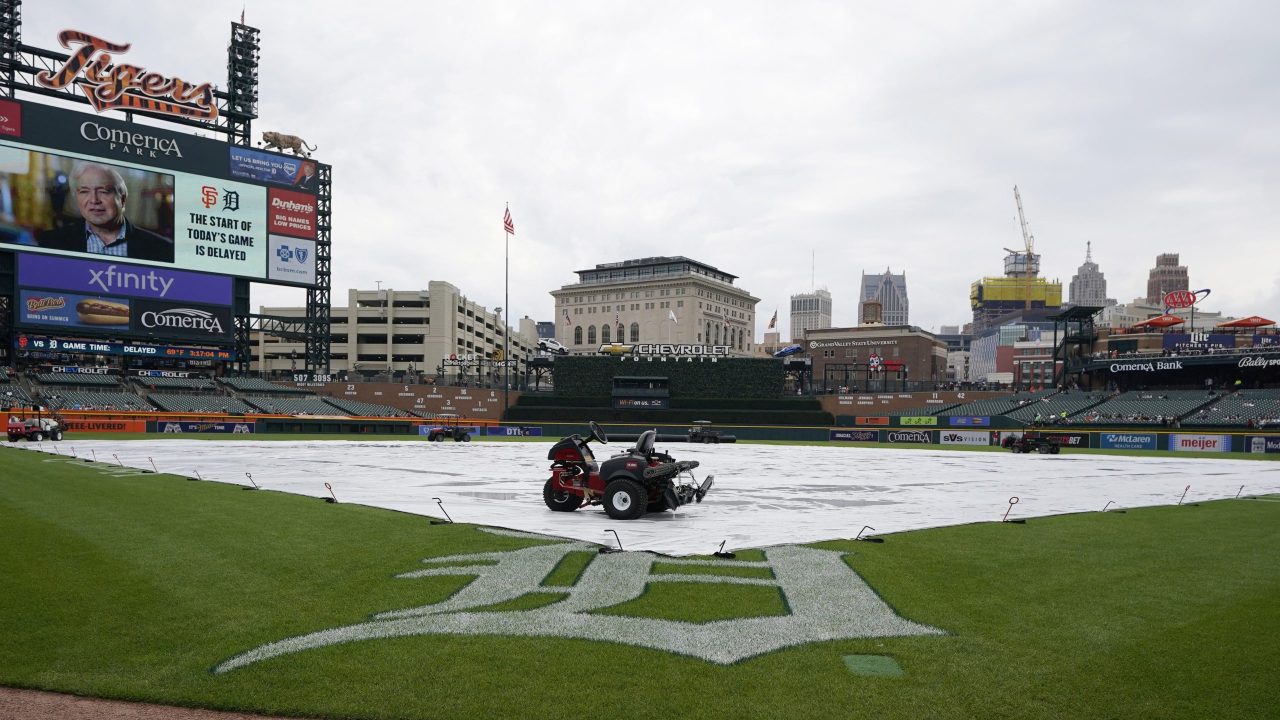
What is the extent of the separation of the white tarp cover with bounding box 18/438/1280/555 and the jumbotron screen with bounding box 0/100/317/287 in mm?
33149

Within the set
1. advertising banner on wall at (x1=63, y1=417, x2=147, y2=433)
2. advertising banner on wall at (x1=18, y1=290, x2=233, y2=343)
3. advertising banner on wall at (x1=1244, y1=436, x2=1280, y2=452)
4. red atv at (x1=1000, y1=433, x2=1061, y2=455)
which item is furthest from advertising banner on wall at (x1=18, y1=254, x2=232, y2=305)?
advertising banner on wall at (x1=1244, y1=436, x2=1280, y2=452)

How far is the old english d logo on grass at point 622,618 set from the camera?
247 inches

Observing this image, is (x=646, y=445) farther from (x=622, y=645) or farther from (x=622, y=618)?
(x=622, y=645)

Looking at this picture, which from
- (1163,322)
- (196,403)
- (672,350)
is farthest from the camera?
(672,350)

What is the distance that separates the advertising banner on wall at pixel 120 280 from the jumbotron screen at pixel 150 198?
2.19 feet

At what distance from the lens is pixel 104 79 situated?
203 ft

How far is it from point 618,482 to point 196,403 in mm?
58608

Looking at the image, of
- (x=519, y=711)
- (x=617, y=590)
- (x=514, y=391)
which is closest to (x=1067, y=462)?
(x=617, y=590)

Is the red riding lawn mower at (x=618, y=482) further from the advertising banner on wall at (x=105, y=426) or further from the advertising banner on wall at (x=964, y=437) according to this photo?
the advertising banner on wall at (x=964, y=437)

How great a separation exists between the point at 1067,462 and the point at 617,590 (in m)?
34.6

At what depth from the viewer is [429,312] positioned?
114750mm

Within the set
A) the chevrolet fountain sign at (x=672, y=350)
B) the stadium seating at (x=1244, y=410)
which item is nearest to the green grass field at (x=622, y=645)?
the stadium seating at (x=1244, y=410)

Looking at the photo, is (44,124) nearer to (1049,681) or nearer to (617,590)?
(617,590)

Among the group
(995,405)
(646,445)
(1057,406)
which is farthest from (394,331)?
(646,445)
